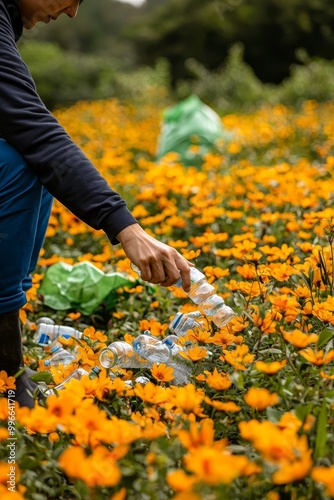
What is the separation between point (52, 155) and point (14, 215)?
0.19 m

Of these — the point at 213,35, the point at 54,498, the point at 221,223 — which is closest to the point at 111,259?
the point at 221,223

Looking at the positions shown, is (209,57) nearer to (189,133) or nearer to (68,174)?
(189,133)

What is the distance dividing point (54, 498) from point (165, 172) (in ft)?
8.30

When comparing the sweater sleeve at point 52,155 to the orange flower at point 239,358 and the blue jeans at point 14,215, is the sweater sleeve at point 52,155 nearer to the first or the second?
the blue jeans at point 14,215

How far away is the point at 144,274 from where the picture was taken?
1.65m

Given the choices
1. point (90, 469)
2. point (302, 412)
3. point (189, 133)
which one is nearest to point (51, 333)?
point (302, 412)

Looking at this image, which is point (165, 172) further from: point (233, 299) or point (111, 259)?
point (233, 299)

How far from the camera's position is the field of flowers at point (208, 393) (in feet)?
3.66

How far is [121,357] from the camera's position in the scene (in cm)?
192

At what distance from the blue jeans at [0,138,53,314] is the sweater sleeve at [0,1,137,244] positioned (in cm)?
4

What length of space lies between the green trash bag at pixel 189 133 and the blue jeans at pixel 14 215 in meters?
3.54

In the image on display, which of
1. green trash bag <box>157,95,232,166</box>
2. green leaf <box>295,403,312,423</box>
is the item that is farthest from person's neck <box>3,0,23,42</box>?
green trash bag <box>157,95,232,166</box>

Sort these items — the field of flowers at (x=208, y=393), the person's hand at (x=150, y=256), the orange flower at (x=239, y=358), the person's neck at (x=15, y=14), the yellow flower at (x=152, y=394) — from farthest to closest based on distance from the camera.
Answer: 1. the person's neck at (x=15, y=14)
2. the person's hand at (x=150, y=256)
3. the orange flower at (x=239, y=358)
4. the yellow flower at (x=152, y=394)
5. the field of flowers at (x=208, y=393)

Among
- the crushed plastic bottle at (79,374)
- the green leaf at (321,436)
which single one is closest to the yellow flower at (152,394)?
the green leaf at (321,436)
